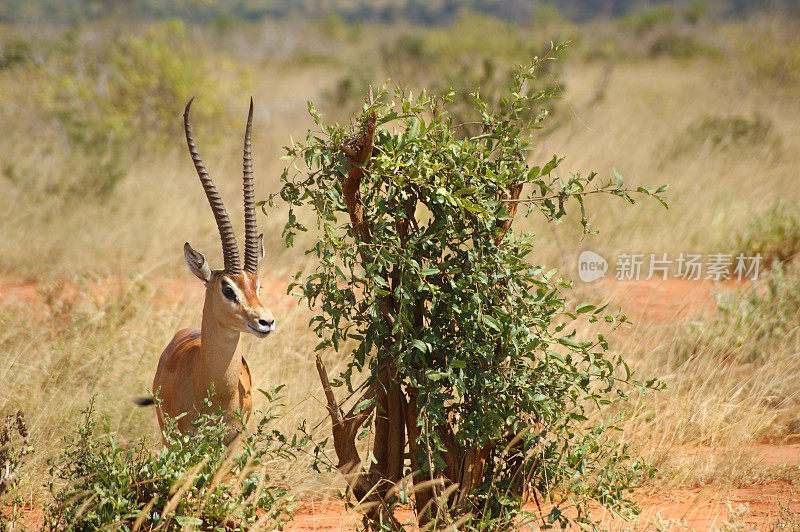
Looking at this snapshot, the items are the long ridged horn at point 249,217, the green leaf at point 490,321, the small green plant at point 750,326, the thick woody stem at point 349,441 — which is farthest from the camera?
the small green plant at point 750,326

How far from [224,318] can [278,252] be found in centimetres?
365

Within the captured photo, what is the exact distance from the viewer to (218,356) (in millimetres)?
3318

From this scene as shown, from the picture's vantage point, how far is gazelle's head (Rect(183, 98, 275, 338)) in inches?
124

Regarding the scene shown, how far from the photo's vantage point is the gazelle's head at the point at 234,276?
3145 mm

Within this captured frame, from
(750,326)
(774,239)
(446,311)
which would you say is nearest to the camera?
(446,311)

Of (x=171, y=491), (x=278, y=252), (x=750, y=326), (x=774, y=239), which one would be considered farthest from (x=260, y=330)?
(x=774, y=239)

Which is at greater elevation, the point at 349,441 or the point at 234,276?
the point at 234,276

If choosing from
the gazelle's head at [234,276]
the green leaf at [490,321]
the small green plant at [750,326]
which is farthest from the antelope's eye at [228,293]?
the small green plant at [750,326]

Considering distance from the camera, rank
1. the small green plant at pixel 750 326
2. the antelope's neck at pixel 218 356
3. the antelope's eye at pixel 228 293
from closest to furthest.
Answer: the antelope's eye at pixel 228 293 → the antelope's neck at pixel 218 356 → the small green plant at pixel 750 326

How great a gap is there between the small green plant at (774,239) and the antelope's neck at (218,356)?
5.38 metres

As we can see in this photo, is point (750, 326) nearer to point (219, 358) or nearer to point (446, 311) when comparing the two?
point (446, 311)

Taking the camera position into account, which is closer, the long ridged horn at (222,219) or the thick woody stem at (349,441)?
the thick woody stem at (349,441)

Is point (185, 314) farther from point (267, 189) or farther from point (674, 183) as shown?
point (674, 183)

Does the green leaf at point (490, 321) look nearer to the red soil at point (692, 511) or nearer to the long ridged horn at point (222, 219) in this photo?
the red soil at point (692, 511)
